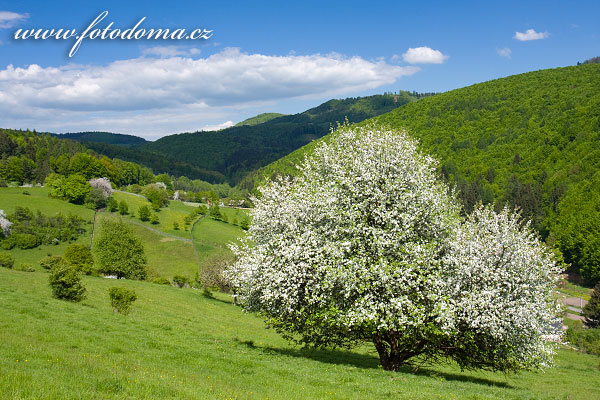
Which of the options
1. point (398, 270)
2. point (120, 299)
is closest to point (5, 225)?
point (120, 299)

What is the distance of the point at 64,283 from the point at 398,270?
98.5 feet

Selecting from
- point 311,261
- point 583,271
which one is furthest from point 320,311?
point 583,271

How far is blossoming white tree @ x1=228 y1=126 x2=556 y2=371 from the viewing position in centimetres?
1991

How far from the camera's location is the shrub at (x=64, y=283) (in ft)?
117

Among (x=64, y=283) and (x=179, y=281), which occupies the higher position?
(x=64, y=283)

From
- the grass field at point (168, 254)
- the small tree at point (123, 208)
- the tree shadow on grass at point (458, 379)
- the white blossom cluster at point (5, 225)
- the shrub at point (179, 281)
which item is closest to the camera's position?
the tree shadow on grass at point (458, 379)

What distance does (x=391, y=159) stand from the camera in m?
22.8

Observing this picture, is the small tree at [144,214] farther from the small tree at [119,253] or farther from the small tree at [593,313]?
the small tree at [593,313]

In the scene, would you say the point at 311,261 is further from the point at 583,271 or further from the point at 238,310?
the point at 583,271

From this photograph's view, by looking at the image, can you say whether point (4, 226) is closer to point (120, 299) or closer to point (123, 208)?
point (123, 208)

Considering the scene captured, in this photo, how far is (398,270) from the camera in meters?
19.3

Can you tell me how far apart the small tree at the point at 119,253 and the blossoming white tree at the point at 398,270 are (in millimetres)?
50047

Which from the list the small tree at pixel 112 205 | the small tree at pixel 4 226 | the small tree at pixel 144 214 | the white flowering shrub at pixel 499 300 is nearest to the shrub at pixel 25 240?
the small tree at pixel 4 226

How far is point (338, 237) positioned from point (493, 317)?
819 cm
